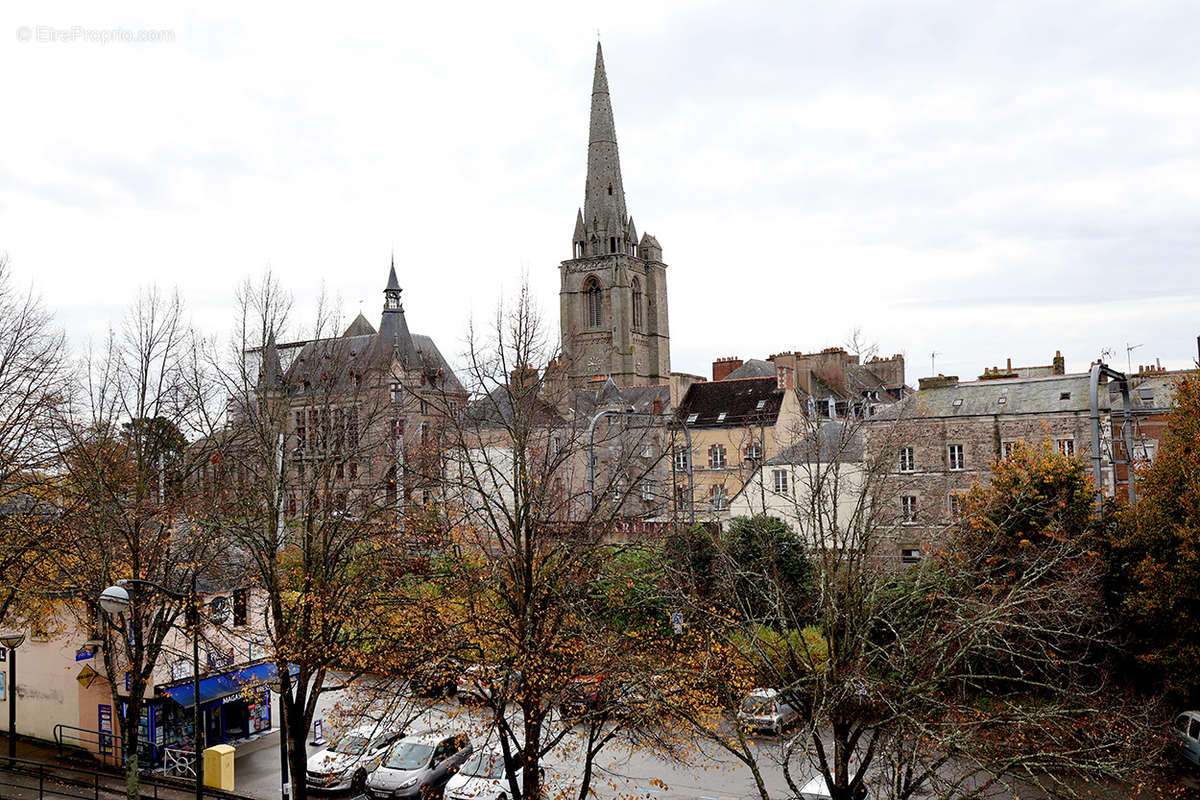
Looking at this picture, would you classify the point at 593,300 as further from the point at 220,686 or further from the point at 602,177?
the point at 220,686

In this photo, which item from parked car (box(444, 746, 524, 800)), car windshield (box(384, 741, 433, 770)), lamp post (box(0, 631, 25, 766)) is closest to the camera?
parked car (box(444, 746, 524, 800))

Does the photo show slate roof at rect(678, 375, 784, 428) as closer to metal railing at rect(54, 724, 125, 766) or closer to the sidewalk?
metal railing at rect(54, 724, 125, 766)

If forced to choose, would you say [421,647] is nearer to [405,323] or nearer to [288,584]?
[288,584]

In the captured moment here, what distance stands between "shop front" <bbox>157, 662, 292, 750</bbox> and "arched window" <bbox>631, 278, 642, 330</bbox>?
80.7 meters

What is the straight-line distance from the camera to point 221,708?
81.5 feet

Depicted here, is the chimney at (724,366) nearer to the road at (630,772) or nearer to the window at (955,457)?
the window at (955,457)

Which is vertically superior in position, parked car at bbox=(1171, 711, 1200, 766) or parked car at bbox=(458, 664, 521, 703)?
parked car at bbox=(458, 664, 521, 703)

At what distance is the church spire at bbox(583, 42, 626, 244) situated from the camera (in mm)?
100250

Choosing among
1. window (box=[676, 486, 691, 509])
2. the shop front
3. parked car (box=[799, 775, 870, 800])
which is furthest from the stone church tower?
parked car (box=[799, 775, 870, 800])

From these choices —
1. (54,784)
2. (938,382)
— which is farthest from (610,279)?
(54,784)

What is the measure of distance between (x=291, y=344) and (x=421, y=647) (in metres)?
9.45

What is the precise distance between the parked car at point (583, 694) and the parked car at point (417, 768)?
522 cm

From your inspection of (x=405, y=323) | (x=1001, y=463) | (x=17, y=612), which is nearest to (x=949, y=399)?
(x=1001, y=463)

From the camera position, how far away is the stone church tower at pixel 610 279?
9906 centimetres
